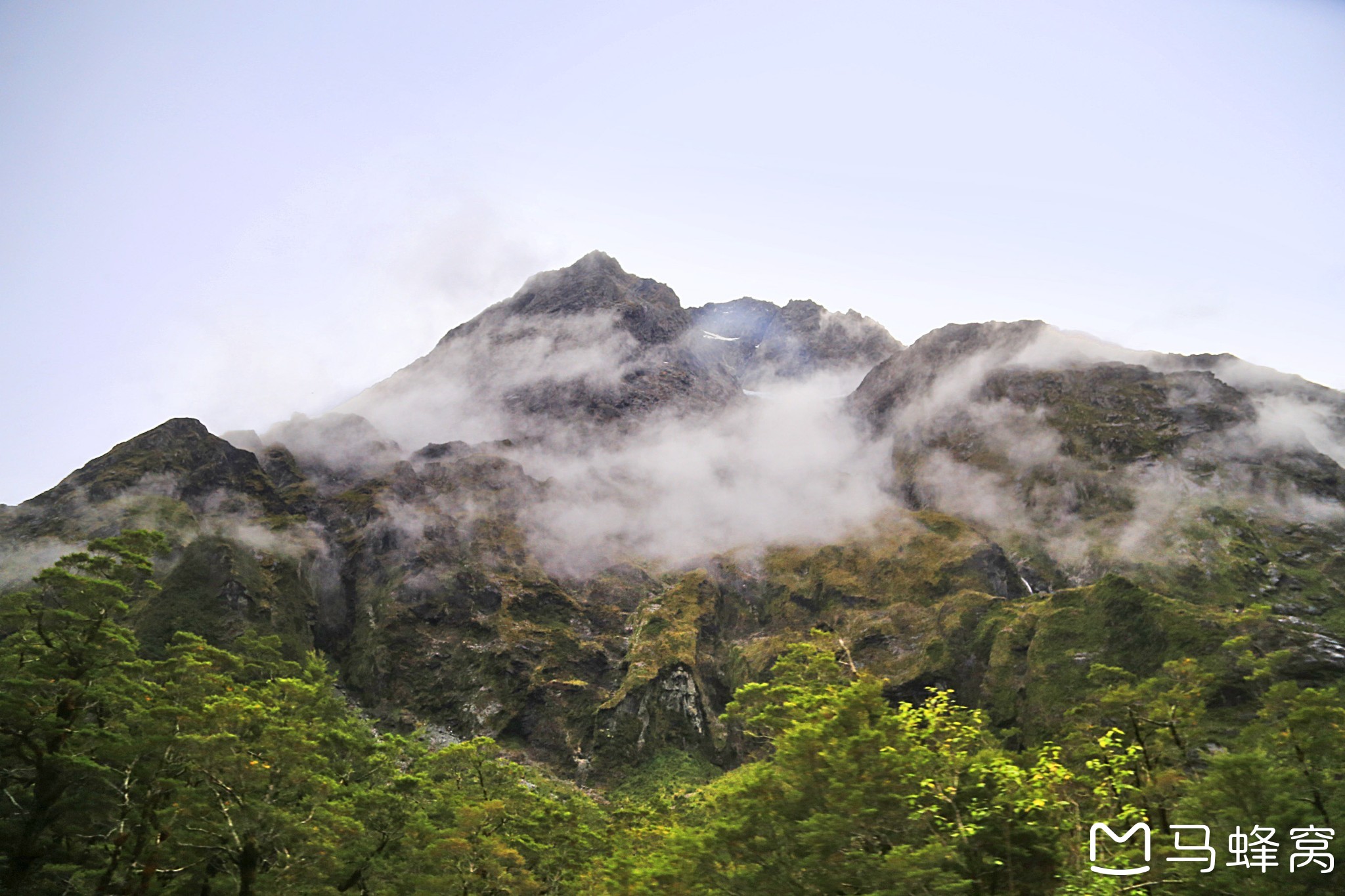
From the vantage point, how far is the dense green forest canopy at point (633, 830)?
76.8 feet

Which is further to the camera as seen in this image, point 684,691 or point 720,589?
point 720,589

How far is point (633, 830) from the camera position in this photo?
53781mm

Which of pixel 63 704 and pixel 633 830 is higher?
pixel 63 704

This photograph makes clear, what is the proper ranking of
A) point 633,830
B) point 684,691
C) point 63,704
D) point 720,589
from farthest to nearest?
1. point 720,589
2. point 684,691
3. point 633,830
4. point 63,704

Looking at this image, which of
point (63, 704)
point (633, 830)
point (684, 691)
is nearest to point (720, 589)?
point (684, 691)

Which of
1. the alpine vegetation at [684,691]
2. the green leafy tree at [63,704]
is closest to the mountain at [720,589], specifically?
the alpine vegetation at [684,691]

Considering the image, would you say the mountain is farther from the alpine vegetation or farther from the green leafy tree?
the green leafy tree

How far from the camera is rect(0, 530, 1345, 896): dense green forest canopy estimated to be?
23.4 m

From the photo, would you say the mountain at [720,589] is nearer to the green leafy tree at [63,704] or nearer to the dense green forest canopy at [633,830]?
the dense green forest canopy at [633,830]

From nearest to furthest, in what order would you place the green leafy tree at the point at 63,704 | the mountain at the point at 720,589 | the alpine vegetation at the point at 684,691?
1. the alpine vegetation at the point at 684,691
2. the green leafy tree at the point at 63,704
3. the mountain at the point at 720,589

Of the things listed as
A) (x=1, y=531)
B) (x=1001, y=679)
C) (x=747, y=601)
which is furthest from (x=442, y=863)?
Result: (x=747, y=601)

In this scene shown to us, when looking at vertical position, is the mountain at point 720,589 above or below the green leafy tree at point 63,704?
below

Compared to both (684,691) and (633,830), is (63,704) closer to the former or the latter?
(633,830)

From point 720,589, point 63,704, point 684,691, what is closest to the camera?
point 63,704
